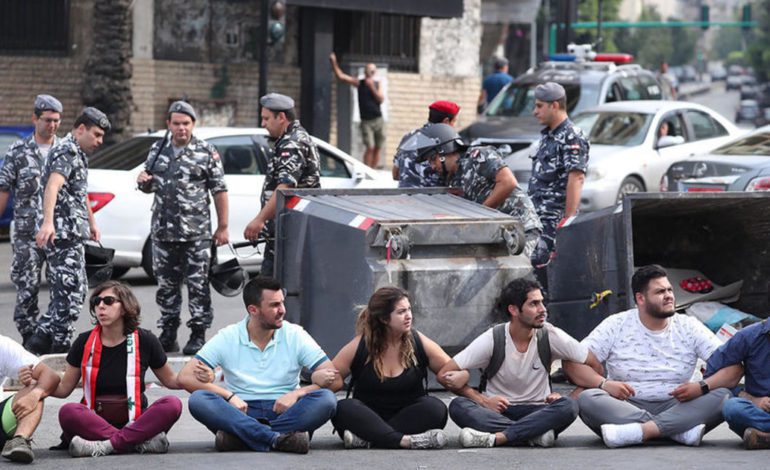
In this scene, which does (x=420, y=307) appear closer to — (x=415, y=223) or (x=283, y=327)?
(x=415, y=223)

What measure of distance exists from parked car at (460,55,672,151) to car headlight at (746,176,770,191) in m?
5.86

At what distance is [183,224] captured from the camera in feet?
38.3

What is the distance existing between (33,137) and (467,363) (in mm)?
4292

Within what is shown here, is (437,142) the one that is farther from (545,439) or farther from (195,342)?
(545,439)

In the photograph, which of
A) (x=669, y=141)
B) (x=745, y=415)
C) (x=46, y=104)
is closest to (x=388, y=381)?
(x=745, y=415)

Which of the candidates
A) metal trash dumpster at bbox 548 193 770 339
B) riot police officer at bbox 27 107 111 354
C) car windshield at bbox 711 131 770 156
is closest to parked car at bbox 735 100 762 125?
car windshield at bbox 711 131 770 156

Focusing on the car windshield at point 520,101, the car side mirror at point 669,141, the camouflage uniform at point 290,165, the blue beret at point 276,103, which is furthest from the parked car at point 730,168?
the blue beret at point 276,103

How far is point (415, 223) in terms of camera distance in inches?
410

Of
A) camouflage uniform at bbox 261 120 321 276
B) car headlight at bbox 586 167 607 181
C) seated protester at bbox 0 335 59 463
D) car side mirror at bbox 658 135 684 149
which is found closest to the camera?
seated protester at bbox 0 335 59 463


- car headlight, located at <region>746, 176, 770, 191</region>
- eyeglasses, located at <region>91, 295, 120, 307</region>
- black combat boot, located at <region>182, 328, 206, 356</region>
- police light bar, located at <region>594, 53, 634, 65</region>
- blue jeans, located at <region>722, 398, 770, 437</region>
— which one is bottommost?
black combat boot, located at <region>182, 328, 206, 356</region>

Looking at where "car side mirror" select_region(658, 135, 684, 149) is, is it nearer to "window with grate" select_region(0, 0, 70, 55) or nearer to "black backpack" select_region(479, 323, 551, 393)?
"window with grate" select_region(0, 0, 70, 55)

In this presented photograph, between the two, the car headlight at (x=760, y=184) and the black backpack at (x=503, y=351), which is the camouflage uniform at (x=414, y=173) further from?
the car headlight at (x=760, y=184)

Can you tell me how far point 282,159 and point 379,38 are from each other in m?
19.3

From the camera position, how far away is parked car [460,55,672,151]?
22.7 meters
